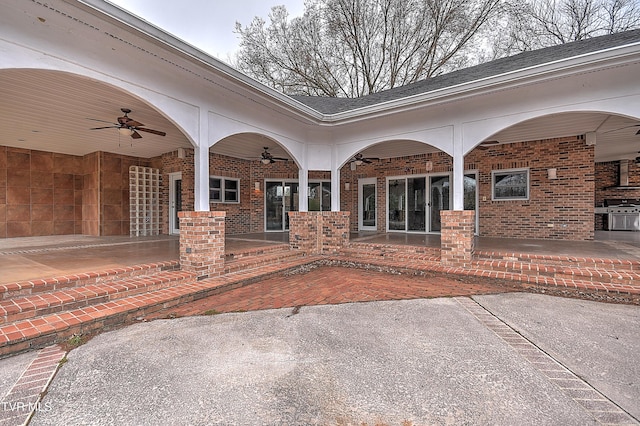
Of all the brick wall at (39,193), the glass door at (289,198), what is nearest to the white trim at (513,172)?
the glass door at (289,198)

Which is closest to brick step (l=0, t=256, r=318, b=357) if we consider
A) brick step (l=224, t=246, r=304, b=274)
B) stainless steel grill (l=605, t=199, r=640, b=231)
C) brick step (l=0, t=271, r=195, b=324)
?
brick step (l=0, t=271, r=195, b=324)

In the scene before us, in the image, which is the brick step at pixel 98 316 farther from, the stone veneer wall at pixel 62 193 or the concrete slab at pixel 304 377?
the stone veneer wall at pixel 62 193

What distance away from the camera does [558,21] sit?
39.1 feet

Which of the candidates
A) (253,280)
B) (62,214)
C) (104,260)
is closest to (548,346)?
(253,280)

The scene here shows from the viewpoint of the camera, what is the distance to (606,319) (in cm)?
321

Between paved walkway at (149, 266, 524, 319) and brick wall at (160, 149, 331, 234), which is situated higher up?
brick wall at (160, 149, 331, 234)

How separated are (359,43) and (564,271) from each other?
43.5 feet

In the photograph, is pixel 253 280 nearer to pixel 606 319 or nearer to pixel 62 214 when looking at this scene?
pixel 606 319

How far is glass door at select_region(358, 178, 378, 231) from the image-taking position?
10.4 m

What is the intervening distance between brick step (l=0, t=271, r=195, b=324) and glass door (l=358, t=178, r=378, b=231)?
24.0ft

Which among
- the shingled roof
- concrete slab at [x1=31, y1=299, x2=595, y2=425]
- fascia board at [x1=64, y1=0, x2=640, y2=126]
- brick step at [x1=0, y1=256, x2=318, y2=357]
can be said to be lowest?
concrete slab at [x1=31, y1=299, x2=595, y2=425]

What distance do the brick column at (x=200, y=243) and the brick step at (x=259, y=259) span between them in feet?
1.24

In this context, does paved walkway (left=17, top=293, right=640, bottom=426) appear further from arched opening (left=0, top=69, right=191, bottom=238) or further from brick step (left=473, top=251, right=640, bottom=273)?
arched opening (left=0, top=69, right=191, bottom=238)

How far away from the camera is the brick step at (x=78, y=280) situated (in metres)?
3.09
